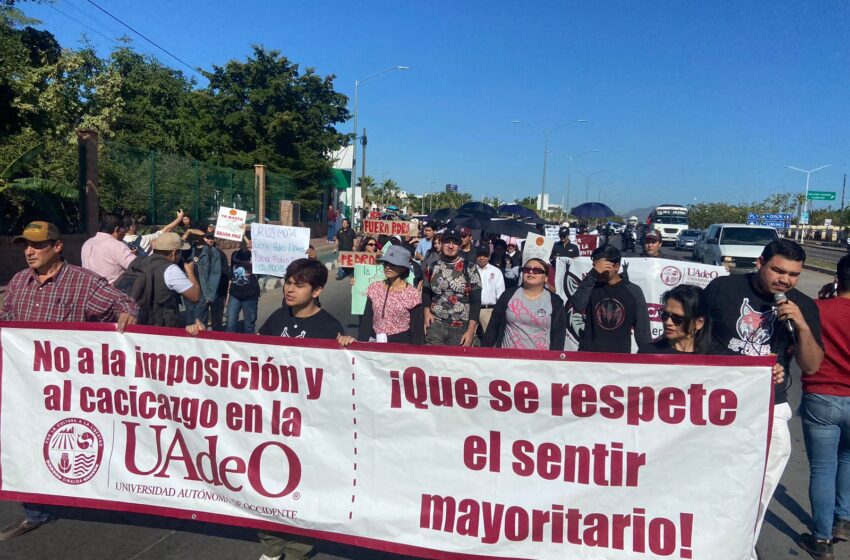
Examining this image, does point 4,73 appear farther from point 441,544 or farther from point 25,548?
point 441,544

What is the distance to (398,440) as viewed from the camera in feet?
12.1

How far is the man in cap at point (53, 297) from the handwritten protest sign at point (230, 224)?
6518 millimetres

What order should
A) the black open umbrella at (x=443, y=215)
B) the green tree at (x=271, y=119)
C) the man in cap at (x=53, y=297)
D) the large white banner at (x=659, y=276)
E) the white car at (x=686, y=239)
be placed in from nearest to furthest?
the man in cap at (x=53, y=297) < the large white banner at (x=659, y=276) < the black open umbrella at (x=443, y=215) < the green tree at (x=271, y=119) < the white car at (x=686, y=239)

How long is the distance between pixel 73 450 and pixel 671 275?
5801mm

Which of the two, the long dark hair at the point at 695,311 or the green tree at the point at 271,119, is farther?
the green tree at the point at 271,119

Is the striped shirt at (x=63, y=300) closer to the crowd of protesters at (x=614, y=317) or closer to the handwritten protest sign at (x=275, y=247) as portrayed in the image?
the crowd of protesters at (x=614, y=317)

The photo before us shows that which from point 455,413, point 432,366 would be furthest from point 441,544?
point 432,366

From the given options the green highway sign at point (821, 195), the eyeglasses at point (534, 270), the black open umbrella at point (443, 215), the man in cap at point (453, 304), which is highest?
the green highway sign at point (821, 195)

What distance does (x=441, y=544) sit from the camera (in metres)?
3.56

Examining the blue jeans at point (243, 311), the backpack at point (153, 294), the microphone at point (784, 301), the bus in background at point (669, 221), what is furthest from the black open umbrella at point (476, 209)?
the bus in background at point (669, 221)

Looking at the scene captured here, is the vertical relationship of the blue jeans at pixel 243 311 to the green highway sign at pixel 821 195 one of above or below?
below

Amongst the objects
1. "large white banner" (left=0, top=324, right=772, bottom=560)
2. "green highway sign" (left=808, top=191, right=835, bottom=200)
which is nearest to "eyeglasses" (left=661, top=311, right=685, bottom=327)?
"large white banner" (left=0, top=324, right=772, bottom=560)

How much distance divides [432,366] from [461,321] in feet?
8.27

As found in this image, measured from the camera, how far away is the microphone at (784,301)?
360 cm
